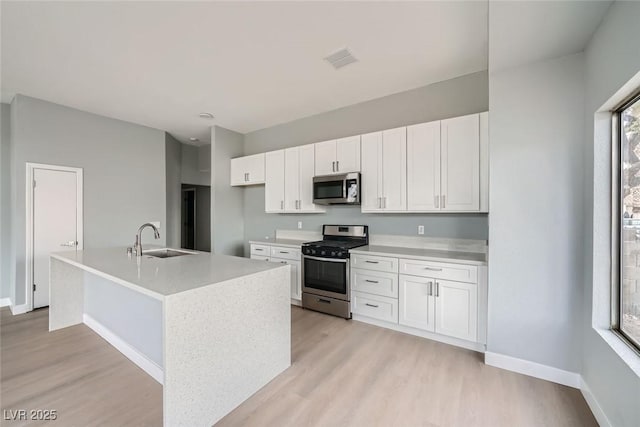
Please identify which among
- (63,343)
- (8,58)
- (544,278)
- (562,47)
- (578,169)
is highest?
(8,58)

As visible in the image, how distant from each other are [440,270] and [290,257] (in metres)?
1.97

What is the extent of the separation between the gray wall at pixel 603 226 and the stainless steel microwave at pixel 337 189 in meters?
2.04

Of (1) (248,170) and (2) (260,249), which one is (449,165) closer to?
(2) (260,249)

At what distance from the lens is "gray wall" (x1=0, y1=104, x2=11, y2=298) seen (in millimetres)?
3713

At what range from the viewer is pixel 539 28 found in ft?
5.80

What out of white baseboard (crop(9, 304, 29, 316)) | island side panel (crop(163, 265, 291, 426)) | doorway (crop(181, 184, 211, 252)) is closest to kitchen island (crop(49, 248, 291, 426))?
island side panel (crop(163, 265, 291, 426))

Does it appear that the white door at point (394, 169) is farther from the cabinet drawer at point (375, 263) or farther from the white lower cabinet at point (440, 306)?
the white lower cabinet at point (440, 306)

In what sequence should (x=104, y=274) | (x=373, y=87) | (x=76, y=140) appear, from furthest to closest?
(x=76, y=140), (x=373, y=87), (x=104, y=274)

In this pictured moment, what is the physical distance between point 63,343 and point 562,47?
4932 millimetres

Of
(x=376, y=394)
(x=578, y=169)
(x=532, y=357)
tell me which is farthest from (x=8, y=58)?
(x=532, y=357)

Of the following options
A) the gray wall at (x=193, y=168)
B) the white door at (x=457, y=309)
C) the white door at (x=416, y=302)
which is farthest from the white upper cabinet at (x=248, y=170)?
the white door at (x=457, y=309)

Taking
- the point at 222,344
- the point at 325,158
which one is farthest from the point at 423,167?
the point at 222,344

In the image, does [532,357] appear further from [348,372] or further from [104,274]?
[104,274]

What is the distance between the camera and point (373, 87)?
3.29 m
